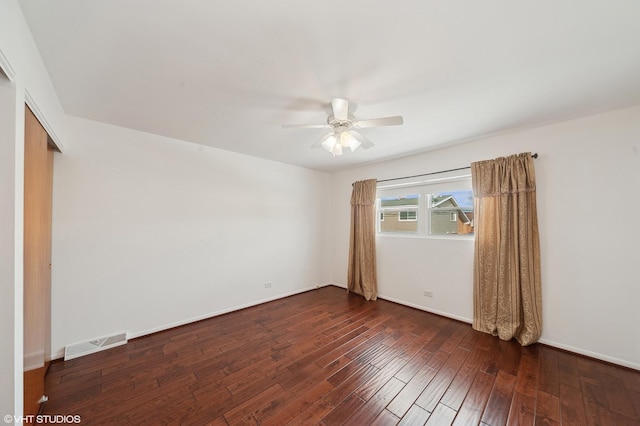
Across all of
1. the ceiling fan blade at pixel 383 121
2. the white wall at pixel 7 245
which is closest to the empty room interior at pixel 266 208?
the white wall at pixel 7 245

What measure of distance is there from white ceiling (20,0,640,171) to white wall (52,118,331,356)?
52 centimetres

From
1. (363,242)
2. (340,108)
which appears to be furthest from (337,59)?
(363,242)

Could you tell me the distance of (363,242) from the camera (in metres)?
4.02

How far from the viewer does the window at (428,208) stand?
3.10 m

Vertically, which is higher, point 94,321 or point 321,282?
point 94,321

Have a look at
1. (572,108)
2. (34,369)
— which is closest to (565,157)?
(572,108)

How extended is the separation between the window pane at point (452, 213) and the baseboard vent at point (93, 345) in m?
4.15

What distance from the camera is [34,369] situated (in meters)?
1.48

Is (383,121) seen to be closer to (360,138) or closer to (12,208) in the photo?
(360,138)

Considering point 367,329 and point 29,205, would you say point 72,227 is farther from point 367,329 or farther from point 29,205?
point 367,329

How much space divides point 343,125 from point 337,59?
59cm

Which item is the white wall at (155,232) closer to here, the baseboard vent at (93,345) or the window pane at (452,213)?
the baseboard vent at (93,345)

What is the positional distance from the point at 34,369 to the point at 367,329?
2.86 metres

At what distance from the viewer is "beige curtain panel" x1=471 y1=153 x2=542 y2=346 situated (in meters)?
2.43
